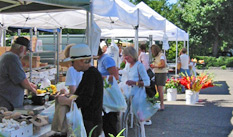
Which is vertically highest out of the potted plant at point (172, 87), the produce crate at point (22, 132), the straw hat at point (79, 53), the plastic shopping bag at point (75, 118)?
the straw hat at point (79, 53)

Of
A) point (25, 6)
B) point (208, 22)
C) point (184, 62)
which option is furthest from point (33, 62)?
point (208, 22)

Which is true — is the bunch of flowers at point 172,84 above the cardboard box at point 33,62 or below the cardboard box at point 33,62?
below

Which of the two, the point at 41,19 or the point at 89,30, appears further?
the point at 41,19

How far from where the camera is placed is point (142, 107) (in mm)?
6090

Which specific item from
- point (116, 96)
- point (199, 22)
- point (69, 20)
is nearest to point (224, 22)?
point (199, 22)

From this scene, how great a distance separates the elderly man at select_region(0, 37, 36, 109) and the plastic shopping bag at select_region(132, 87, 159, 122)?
228 cm

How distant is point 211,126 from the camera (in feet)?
26.4

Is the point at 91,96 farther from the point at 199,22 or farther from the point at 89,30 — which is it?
the point at 199,22

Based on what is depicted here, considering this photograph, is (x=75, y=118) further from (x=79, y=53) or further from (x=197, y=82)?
(x=197, y=82)

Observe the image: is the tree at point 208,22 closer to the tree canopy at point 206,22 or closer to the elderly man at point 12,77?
the tree canopy at point 206,22

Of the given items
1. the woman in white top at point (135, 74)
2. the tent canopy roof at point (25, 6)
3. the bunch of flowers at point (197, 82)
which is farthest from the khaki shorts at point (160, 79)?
the tent canopy roof at point (25, 6)

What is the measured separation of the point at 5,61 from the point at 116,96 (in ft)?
5.67

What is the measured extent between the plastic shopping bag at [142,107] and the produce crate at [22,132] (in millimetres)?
2829

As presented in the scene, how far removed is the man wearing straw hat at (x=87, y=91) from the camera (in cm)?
348
